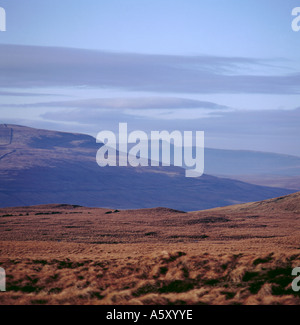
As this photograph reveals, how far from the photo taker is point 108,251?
32.4 meters

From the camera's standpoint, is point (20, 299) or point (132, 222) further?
point (132, 222)

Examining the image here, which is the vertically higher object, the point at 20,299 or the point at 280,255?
the point at 280,255

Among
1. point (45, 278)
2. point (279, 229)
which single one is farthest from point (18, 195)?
point (45, 278)

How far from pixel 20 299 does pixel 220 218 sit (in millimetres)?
41878

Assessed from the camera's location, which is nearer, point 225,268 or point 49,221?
point 225,268

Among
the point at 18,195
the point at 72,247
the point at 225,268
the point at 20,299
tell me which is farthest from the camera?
the point at 18,195

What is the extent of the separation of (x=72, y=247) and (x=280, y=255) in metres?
16.2

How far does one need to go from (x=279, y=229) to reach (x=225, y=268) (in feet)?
90.3

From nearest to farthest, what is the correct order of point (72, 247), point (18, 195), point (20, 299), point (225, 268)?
1. point (20, 299)
2. point (225, 268)
3. point (72, 247)
4. point (18, 195)

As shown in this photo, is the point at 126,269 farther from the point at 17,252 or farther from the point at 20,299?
the point at 17,252
